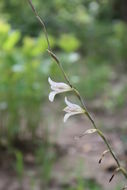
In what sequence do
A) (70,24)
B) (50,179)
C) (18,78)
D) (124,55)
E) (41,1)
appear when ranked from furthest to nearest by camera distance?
1. (70,24)
2. (41,1)
3. (124,55)
4. (18,78)
5. (50,179)

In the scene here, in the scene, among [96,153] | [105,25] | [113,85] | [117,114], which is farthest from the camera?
[105,25]

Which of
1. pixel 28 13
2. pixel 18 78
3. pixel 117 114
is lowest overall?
pixel 28 13

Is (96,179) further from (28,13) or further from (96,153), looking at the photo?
(28,13)

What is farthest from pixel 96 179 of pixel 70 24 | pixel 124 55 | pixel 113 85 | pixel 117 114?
pixel 70 24

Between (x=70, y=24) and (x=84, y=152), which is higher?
(x=84, y=152)

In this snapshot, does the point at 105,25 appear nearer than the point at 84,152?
No

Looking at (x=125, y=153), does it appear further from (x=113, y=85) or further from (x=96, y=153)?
(x=113, y=85)

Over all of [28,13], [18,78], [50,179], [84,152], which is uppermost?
[18,78]

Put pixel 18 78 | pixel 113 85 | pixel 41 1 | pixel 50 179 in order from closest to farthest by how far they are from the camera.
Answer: pixel 50 179, pixel 18 78, pixel 113 85, pixel 41 1

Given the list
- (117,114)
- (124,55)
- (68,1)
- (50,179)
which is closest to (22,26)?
(68,1)
